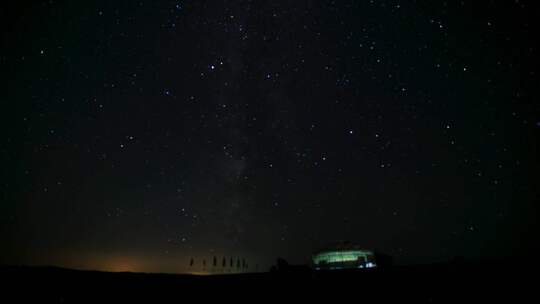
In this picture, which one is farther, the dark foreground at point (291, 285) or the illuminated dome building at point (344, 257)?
the illuminated dome building at point (344, 257)

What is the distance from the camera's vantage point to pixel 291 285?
10.8ft

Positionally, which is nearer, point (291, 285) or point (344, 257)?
point (291, 285)

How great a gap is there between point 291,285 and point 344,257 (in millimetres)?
57073

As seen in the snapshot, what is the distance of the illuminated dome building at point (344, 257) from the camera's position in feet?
178

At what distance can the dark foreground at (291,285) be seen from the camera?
2.88m

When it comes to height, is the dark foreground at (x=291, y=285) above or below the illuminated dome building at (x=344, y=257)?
above

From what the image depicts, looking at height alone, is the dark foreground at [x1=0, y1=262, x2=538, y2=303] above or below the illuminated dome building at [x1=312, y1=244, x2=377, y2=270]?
above

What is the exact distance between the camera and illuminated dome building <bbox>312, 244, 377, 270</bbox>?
5429 cm

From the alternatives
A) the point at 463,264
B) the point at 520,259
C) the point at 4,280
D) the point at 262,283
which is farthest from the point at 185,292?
the point at 520,259

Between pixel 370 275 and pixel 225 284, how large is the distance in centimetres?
160

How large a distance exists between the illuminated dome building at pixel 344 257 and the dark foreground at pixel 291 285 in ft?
179

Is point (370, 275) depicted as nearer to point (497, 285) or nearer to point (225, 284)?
point (497, 285)

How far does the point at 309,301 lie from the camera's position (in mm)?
3123

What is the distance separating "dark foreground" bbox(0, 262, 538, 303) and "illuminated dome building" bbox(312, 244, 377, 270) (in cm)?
5463
